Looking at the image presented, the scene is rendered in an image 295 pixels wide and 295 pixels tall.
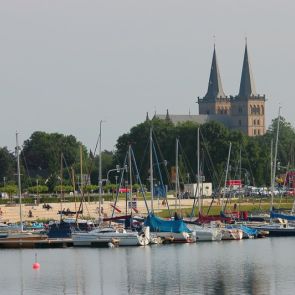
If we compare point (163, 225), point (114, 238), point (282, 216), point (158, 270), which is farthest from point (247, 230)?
point (158, 270)

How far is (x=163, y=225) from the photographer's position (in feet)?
305

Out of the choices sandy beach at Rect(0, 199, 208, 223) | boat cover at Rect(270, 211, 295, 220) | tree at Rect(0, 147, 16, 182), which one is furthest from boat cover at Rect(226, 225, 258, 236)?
tree at Rect(0, 147, 16, 182)

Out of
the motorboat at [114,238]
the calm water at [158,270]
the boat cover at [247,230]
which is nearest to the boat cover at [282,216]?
the boat cover at [247,230]

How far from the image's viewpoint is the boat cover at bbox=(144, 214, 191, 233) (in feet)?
303

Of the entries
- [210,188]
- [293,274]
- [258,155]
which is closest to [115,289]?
[293,274]

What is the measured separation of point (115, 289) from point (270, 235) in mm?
33852

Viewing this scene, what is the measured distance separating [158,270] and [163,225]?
15.3 metres

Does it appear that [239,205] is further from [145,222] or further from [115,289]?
[115,289]

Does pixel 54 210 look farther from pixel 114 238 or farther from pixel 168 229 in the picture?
pixel 114 238

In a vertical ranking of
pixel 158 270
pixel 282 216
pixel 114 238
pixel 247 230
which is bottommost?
pixel 158 270

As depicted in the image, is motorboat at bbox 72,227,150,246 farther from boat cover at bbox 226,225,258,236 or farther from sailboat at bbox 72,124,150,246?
boat cover at bbox 226,225,258,236

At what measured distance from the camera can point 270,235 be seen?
102 meters

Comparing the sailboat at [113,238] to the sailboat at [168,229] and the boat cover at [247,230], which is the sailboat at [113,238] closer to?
the sailboat at [168,229]

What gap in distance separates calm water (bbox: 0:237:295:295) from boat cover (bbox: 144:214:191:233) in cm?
162
